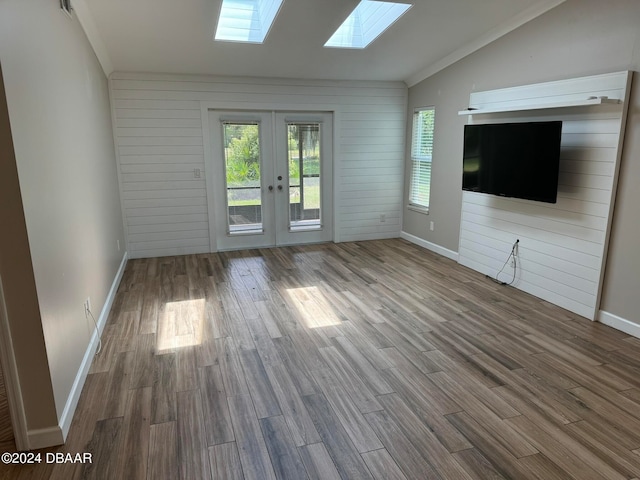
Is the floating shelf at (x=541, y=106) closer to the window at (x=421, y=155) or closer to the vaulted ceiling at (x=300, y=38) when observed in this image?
the vaulted ceiling at (x=300, y=38)

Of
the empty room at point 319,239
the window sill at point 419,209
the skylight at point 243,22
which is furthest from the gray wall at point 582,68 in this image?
the skylight at point 243,22

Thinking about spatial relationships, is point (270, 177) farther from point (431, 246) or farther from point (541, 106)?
point (541, 106)

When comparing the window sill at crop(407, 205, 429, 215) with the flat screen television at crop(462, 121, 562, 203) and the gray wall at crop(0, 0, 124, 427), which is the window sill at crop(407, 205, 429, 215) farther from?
the gray wall at crop(0, 0, 124, 427)

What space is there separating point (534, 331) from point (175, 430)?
2.85 meters

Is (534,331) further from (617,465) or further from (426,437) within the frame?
(426,437)

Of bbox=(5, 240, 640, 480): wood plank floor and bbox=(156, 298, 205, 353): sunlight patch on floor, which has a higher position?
bbox=(156, 298, 205, 353): sunlight patch on floor

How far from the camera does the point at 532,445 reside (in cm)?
221

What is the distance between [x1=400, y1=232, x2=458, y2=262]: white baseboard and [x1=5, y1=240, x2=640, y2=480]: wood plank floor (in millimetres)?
1088

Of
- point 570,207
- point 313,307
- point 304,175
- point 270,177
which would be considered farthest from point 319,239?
point 570,207

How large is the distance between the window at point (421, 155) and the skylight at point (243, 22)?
2.56 meters

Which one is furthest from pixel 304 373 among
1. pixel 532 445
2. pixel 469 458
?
pixel 532 445

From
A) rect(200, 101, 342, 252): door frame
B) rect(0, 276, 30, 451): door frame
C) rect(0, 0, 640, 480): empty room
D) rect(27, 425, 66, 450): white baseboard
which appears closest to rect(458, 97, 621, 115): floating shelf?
rect(0, 0, 640, 480): empty room

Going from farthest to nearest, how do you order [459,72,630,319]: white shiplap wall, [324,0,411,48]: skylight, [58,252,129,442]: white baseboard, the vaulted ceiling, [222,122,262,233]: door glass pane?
1. [222,122,262,233]: door glass pane
2. [324,0,411,48]: skylight
3. the vaulted ceiling
4. [459,72,630,319]: white shiplap wall
5. [58,252,129,442]: white baseboard

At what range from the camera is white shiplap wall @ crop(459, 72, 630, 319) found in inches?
139
